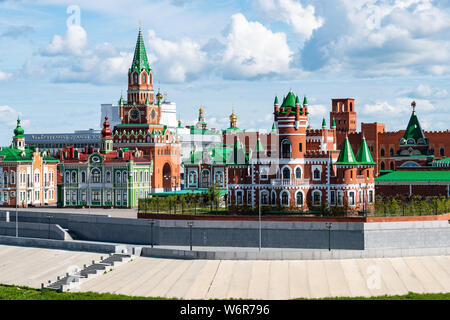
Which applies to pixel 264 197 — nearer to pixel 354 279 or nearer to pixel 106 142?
pixel 354 279

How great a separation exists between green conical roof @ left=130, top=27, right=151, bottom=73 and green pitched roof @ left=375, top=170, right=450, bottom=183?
124ft

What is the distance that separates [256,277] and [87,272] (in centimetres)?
1396

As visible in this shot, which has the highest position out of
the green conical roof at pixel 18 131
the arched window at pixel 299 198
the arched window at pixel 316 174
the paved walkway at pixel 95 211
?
the green conical roof at pixel 18 131

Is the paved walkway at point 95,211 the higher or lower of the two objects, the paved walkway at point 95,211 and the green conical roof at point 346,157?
the lower

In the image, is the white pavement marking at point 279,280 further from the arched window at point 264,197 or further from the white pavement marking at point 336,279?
the arched window at point 264,197

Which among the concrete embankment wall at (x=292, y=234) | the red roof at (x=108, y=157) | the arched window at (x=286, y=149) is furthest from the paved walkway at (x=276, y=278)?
the red roof at (x=108, y=157)

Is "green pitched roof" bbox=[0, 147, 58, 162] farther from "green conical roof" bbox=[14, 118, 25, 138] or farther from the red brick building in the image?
the red brick building

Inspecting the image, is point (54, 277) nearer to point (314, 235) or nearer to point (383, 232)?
point (314, 235)

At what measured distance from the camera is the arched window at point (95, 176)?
100 metres

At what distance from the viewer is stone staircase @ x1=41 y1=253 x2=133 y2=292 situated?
61.2 metres

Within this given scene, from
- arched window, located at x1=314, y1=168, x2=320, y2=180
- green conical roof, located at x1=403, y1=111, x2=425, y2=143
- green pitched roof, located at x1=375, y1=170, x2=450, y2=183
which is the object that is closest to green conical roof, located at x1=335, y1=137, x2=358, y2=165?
arched window, located at x1=314, y1=168, x2=320, y2=180

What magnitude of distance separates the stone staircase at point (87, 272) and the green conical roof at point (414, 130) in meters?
44.7
